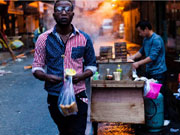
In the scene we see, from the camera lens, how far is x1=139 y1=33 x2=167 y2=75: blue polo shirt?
5.07 meters

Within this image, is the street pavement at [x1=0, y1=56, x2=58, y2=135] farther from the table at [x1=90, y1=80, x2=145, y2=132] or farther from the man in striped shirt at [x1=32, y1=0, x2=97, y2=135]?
the man in striped shirt at [x1=32, y1=0, x2=97, y2=135]

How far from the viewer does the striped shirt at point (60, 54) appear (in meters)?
2.85

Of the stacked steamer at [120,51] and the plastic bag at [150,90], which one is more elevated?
the stacked steamer at [120,51]

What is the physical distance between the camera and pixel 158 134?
4938 millimetres

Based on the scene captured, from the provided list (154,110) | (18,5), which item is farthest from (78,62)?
(18,5)

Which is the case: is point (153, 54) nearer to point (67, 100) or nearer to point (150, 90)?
point (150, 90)

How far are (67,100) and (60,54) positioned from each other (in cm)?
46

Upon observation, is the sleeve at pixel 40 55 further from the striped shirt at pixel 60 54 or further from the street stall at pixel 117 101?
the street stall at pixel 117 101

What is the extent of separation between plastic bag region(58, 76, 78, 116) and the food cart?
5.60ft

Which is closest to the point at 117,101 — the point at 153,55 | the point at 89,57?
the point at 153,55

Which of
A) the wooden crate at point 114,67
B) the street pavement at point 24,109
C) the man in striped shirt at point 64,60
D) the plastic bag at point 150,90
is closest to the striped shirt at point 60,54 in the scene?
the man in striped shirt at point 64,60

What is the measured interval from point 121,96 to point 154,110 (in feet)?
2.86

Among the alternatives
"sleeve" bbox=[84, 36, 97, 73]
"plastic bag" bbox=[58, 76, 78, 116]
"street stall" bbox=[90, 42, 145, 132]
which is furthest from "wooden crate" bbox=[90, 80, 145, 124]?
"plastic bag" bbox=[58, 76, 78, 116]

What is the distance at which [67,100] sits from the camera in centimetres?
267
